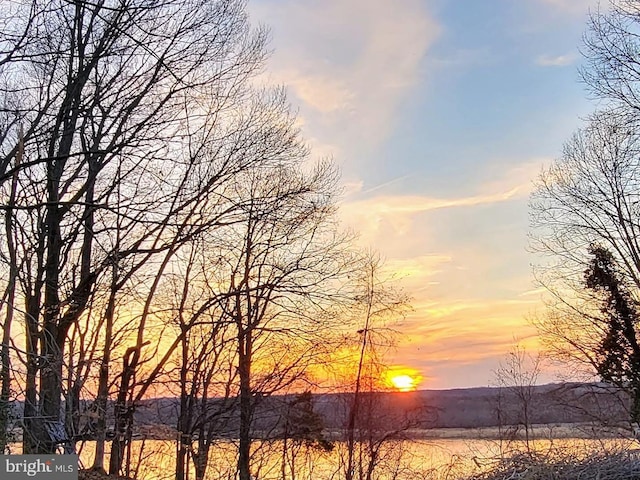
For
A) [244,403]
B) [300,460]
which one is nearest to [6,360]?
[244,403]

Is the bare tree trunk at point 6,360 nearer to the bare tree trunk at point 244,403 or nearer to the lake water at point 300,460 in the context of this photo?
the lake water at point 300,460

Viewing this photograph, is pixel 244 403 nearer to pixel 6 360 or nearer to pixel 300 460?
pixel 300 460

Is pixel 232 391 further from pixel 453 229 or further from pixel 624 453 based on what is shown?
pixel 624 453

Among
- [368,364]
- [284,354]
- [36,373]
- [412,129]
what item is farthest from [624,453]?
[368,364]

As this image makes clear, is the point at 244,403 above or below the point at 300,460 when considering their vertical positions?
above

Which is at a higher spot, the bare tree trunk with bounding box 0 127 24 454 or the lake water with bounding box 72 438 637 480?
the bare tree trunk with bounding box 0 127 24 454

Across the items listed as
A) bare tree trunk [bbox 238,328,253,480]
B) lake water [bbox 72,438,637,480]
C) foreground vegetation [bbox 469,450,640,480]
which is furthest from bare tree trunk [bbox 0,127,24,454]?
bare tree trunk [bbox 238,328,253,480]

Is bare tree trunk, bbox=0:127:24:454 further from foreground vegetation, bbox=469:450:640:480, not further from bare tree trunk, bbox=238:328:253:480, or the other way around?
bare tree trunk, bbox=238:328:253:480

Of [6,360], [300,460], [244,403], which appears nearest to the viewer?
[6,360]

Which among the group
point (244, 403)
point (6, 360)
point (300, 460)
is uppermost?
point (6, 360)

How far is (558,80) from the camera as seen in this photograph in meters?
9.38

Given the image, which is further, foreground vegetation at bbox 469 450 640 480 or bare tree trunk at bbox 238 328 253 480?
bare tree trunk at bbox 238 328 253 480

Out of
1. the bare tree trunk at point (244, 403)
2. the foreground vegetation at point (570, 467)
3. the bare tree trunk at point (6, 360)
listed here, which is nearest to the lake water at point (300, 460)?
the bare tree trunk at point (244, 403)

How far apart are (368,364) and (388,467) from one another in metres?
2.52
